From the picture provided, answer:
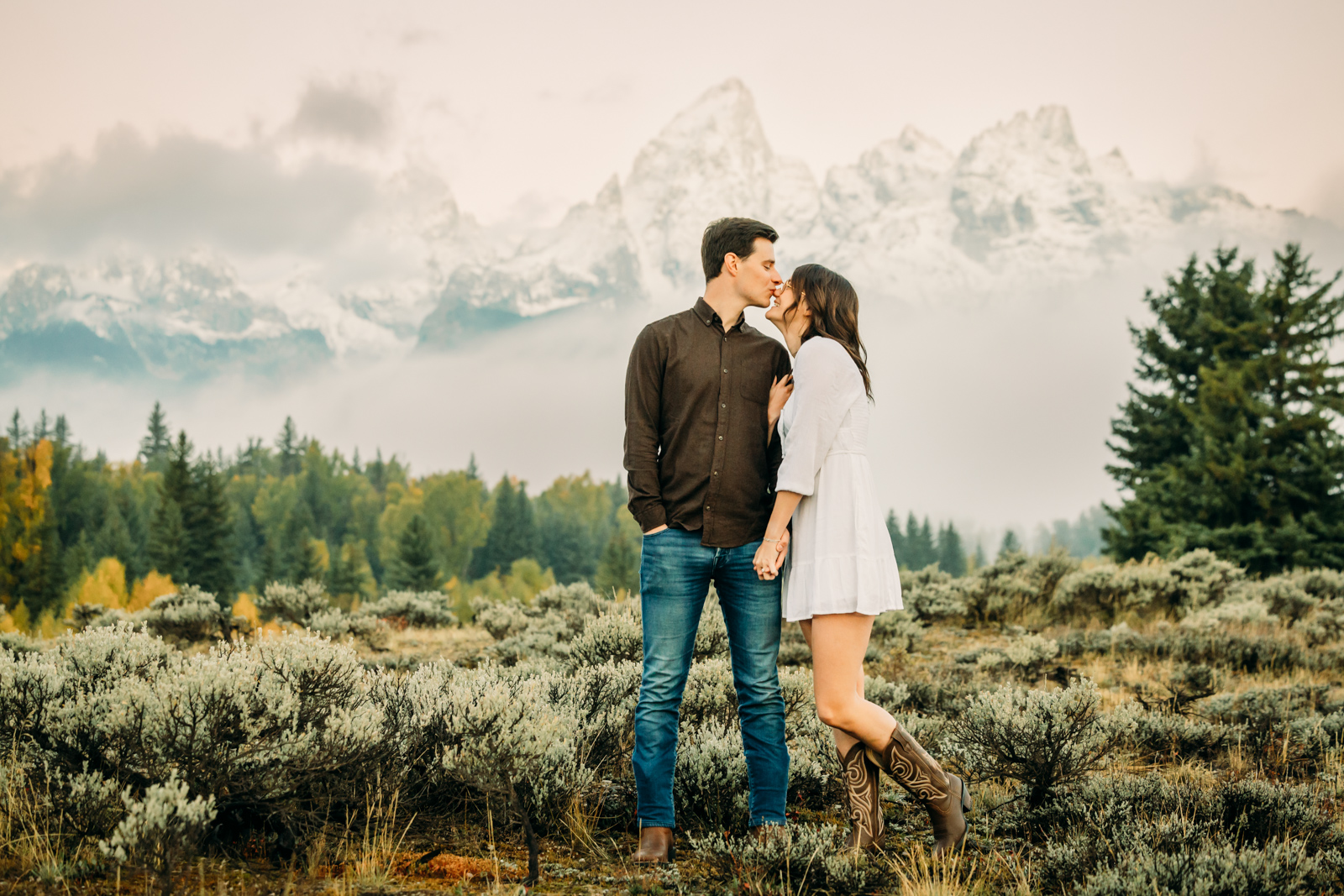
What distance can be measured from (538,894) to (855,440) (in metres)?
2.09

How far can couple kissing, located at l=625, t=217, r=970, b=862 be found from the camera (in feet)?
10.5

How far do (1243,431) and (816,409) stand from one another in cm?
2167

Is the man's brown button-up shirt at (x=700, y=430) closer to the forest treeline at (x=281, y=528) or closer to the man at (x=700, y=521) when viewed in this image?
the man at (x=700, y=521)

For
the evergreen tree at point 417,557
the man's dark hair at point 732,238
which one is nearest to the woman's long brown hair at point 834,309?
the man's dark hair at point 732,238

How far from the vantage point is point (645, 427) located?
11.1 ft

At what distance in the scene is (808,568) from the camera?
10.6ft

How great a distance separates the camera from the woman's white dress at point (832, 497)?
10.3 ft

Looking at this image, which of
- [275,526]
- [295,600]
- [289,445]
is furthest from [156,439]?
[295,600]

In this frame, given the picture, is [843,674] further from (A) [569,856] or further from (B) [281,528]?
(B) [281,528]

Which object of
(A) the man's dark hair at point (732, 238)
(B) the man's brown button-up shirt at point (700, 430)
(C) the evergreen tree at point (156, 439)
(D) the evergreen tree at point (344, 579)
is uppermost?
(C) the evergreen tree at point (156, 439)

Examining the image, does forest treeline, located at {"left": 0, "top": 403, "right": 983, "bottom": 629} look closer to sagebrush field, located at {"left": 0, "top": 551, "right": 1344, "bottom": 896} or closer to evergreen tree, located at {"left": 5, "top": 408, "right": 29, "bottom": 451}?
evergreen tree, located at {"left": 5, "top": 408, "right": 29, "bottom": 451}

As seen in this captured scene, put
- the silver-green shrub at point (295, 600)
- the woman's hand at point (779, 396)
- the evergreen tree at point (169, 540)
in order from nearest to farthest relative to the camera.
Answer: the woman's hand at point (779, 396), the silver-green shrub at point (295, 600), the evergreen tree at point (169, 540)

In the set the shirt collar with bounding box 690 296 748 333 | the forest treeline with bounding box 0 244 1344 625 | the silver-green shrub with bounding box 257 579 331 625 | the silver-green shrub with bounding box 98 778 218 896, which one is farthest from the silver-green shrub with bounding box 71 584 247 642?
the forest treeline with bounding box 0 244 1344 625

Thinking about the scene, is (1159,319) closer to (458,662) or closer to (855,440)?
(458,662)
